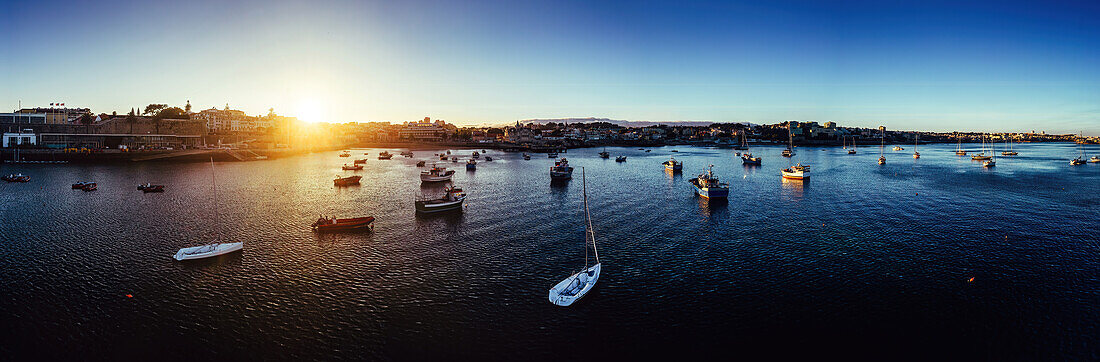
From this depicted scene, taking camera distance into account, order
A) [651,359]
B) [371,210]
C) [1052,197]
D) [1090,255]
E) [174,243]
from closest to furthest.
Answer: [651,359] → [1090,255] → [174,243] → [371,210] → [1052,197]

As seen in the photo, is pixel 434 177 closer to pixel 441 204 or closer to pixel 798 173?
pixel 441 204

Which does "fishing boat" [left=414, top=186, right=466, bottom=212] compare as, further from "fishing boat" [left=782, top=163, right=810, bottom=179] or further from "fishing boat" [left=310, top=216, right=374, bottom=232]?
"fishing boat" [left=782, top=163, right=810, bottom=179]

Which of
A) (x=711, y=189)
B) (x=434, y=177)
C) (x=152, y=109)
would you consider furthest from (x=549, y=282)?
(x=152, y=109)

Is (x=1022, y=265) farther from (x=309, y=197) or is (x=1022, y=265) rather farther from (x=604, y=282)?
(x=309, y=197)

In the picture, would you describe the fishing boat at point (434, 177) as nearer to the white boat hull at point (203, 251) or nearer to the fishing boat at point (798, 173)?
the white boat hull at point (203, 251)

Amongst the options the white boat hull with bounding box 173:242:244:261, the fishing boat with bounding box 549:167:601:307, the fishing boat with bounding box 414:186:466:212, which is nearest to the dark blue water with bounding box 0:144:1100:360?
the fishing boat with bounding box 549:167:601:307

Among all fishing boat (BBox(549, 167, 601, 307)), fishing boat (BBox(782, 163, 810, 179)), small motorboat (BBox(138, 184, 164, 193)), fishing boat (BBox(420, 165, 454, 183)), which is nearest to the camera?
fishing boat (BBox(549, 167, 601, 307))

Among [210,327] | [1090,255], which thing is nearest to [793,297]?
[1090,255]
